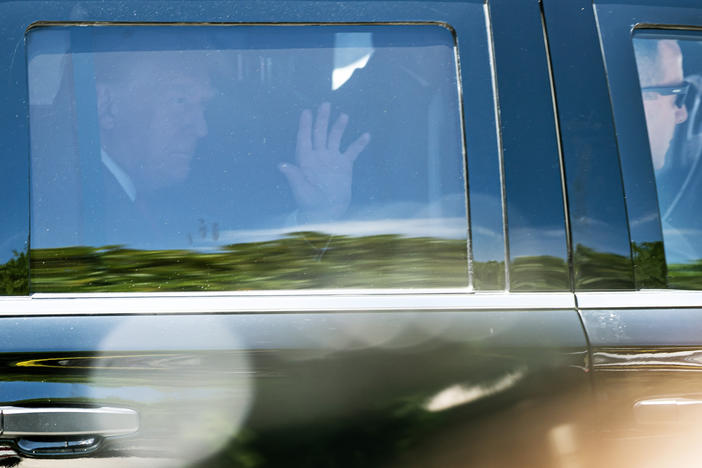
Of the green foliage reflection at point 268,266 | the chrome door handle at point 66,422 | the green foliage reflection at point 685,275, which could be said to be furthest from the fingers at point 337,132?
the green foliage reflection at point 685,275

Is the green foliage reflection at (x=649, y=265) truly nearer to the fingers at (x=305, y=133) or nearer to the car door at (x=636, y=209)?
the car door at (x=636, y=209)

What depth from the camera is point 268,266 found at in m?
1.27

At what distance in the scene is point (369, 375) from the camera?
3.88 ft

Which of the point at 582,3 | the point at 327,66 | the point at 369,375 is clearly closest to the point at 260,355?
the point at 369,375

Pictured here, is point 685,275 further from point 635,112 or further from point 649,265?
point 635,112

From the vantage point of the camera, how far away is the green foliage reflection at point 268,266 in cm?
125

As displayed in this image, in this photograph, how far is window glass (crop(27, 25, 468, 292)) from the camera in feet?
4.14

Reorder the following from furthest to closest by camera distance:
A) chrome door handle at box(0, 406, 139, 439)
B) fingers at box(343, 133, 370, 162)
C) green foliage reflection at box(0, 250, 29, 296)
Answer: fingers at box(343, 133, 370, 162), green foliage reflection at box(0, 250, 29, 296), chrome door handle at box(0, 406, 139, 439)

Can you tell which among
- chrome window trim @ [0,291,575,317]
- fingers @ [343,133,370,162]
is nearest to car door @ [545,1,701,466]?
chrome window trim @ [0,291,575,317]

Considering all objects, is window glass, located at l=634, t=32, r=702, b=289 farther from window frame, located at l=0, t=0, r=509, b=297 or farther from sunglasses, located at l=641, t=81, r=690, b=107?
window frame, located at l=0, t=0, r=509, b=297

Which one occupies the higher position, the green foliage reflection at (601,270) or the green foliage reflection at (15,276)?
the green foliage reflection at (15,276)

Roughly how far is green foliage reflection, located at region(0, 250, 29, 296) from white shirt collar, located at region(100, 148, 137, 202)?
246 millimetres

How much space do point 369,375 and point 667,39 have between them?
3.65ft

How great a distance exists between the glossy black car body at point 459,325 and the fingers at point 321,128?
0.21 m
